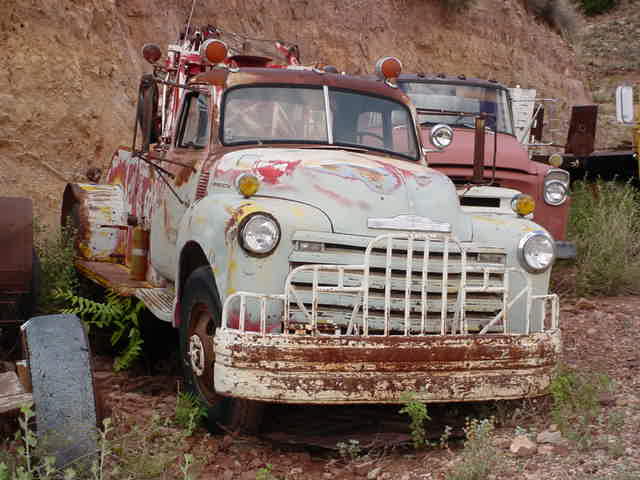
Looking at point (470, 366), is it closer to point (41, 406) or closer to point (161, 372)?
point (41, 406)

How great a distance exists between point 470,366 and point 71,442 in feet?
6.34

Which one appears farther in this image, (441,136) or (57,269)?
(441,136)

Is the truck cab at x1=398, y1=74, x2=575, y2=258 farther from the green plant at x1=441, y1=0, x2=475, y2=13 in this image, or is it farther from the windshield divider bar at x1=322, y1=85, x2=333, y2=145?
the green plant at x1=441, y1=0, x2=475, y2=13

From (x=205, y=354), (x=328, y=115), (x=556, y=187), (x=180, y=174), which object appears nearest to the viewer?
(x=205, y=354)

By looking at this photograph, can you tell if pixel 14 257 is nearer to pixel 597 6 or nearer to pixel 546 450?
pixel 546 450

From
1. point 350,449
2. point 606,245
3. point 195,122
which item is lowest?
point 350,449

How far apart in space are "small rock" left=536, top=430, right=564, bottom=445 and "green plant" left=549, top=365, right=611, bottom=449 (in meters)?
0.04

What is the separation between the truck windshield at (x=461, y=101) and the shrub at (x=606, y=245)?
1.38m

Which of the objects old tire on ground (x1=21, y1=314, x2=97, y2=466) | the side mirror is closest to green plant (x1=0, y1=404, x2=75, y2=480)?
old tire on ground (x1=21, y1=314, x2=97, y2=466)

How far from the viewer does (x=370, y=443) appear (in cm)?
451

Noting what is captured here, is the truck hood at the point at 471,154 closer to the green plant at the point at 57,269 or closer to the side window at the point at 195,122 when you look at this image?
the side window at the point at 195,122

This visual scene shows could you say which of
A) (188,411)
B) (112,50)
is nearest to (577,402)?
(188,411)

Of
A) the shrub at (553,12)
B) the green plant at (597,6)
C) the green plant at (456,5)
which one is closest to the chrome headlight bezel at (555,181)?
the green plant at (456,5)

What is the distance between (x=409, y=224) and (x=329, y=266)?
0.63m
